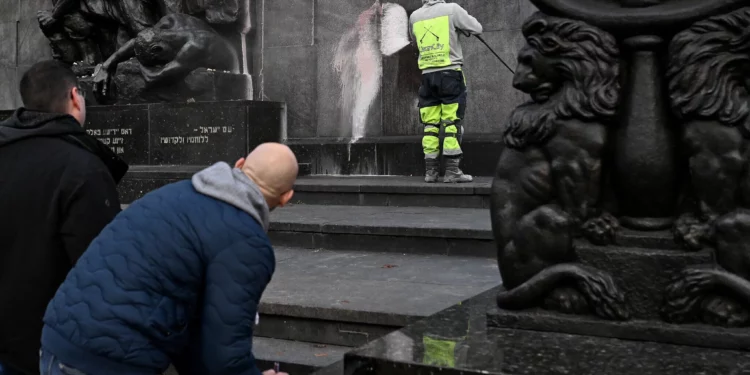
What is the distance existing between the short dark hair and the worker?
6515 millimetres

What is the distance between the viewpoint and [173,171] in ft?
35.7

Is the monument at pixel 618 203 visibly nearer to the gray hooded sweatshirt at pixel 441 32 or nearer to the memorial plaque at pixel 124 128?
the gray hooded sweatshirt at pixel 441 32

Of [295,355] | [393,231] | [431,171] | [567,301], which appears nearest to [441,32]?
[431,171]

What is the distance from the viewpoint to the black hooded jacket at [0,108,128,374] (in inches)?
128

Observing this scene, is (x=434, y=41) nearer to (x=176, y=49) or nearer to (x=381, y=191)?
(x=381, y=191)

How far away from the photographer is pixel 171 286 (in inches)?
98.0

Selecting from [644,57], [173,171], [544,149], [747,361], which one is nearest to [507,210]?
[544,149]

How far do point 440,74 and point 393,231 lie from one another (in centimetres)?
318

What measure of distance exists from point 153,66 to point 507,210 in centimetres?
1062

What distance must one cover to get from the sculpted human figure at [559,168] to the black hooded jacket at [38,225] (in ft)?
5.69

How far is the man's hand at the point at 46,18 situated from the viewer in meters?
15.7

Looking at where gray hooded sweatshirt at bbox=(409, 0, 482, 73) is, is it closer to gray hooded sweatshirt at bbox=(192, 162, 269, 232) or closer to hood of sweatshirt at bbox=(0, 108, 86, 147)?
hood of sweatshirt at bbox=(0, 108, 86, 147)

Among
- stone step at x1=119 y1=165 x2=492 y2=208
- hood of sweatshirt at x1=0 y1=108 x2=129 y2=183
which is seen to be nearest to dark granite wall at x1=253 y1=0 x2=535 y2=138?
stone step at x1=119 y1=165 x2=492 y2=208

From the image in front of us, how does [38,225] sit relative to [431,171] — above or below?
above
